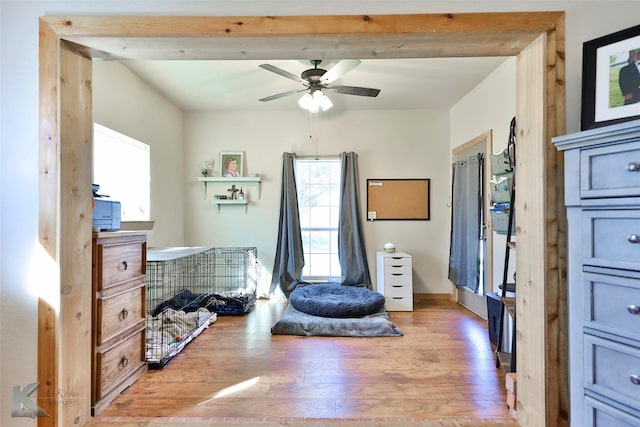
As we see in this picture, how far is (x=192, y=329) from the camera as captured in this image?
2.93 metres

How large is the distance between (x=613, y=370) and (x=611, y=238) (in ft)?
1.37

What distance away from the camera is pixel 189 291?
385 centimetres

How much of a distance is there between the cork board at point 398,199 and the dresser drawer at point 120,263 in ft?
9.68

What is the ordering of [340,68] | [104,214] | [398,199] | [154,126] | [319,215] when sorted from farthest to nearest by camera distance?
[319,215]
[398,199]
[154,126]
[340,68]
[104,214]

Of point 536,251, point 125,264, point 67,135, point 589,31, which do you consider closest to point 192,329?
point 125,264

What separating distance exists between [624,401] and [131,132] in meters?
3.85

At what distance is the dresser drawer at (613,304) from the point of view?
95 cm

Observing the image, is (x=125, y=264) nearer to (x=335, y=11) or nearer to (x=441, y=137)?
(x=335, y=11)

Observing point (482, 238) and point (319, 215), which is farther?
Result: point (319, 215)

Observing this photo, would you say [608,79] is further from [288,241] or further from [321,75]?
[288,241]

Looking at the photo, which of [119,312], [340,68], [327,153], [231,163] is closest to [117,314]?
[119,312]

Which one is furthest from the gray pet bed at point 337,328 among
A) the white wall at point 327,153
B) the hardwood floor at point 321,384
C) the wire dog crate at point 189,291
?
Answer: the white wall at point 327,153

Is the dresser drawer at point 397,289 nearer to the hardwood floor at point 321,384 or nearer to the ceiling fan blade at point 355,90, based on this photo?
the hardwood floor at point 321,384

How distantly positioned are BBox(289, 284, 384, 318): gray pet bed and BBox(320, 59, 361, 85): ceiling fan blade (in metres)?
2.21
